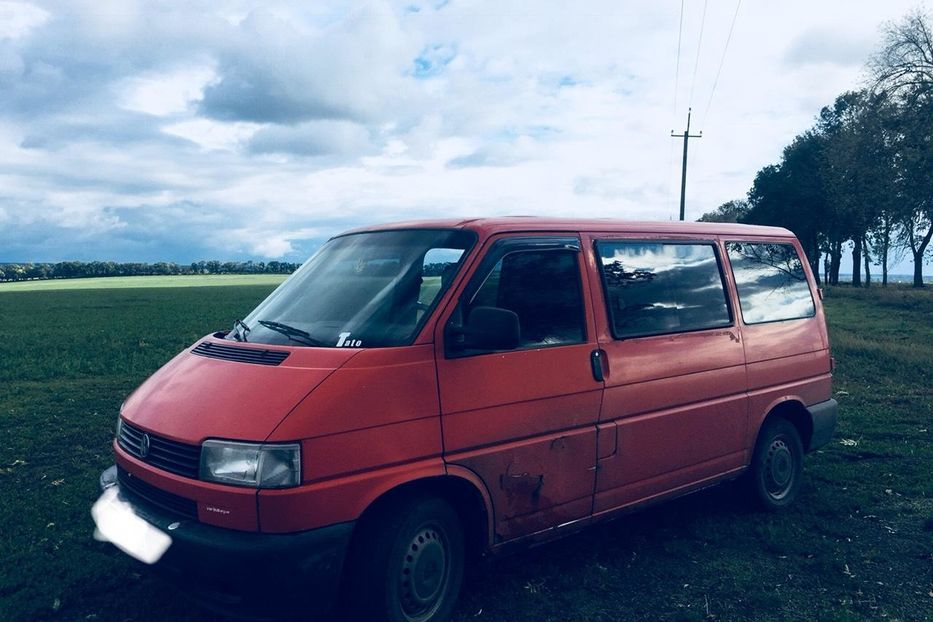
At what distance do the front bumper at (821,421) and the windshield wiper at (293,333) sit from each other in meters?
4.41

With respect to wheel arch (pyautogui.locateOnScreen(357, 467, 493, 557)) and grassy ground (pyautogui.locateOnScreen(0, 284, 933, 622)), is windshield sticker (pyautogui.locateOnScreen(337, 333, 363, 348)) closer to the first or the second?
wheel arch (pyautogui.locateOnScreen(357, 467, 493, 557))

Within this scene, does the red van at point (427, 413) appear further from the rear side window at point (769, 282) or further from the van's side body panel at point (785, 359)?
the rear side window at point (769, 282)

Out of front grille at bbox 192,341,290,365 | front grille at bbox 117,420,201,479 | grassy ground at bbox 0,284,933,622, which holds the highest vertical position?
front grille at bbox 192,341,290,365

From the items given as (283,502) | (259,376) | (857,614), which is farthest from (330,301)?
(857,614)

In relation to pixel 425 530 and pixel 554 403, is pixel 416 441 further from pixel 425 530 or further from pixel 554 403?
pixel 554 403

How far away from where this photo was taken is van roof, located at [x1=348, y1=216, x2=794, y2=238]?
14.4 ft

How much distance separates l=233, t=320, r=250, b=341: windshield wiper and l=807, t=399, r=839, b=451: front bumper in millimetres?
4624

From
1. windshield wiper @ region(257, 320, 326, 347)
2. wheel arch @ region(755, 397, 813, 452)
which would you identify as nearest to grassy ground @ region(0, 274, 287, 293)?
windshield wiper @ region(257, 320, 326, 347)

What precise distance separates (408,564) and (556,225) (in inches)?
85.8

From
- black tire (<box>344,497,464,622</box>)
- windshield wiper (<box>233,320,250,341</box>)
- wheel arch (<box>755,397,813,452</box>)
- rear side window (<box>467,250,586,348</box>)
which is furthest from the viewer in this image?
wheel arch (<box>755,397,813,452</box>)

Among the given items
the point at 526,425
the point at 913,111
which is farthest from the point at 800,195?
the point at 526,425

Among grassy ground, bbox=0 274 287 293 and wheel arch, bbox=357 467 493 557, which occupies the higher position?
grassy ground, bbox=0 274 287 293

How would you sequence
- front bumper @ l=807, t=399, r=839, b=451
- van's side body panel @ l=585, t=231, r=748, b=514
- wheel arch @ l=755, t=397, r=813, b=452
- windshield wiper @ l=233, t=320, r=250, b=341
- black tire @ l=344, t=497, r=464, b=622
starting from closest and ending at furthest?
black tire @ l=344, t=497, r=464, b=622 < windshield wiper @ l=233, t=320, r=250, b=341 < van's side body panel @ l=585, t=231, r=748, b=514 < wheel arch @ l=755, t=397, r=813, b=452 < front bumper @ l=807, t=399, r=839, b=451

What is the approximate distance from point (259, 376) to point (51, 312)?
1291 inches
